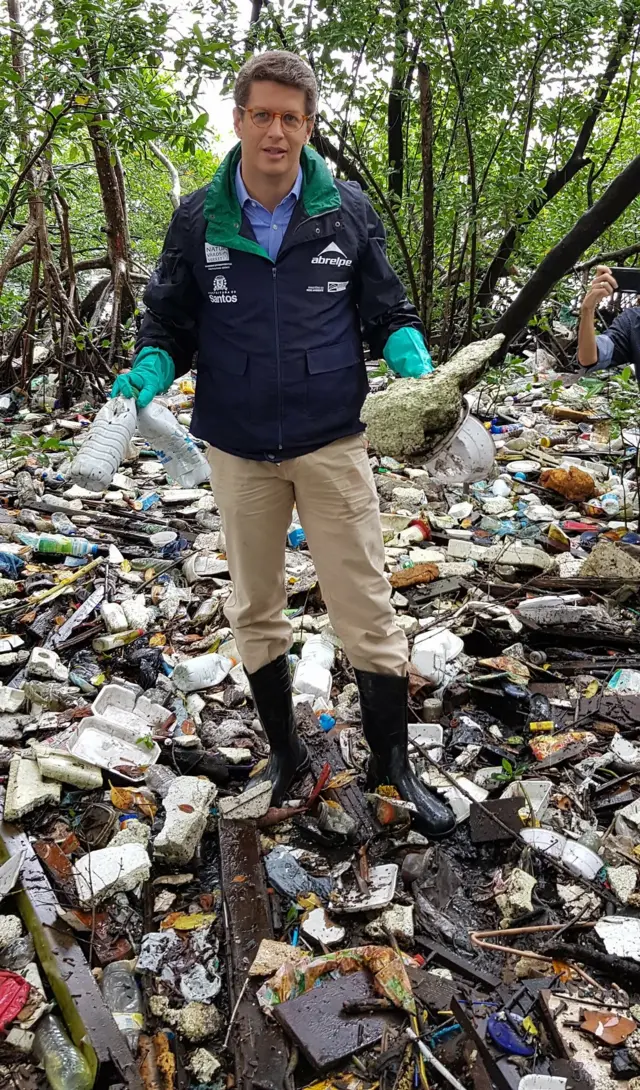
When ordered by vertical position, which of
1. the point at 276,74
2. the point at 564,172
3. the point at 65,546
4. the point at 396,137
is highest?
the point at 396,137

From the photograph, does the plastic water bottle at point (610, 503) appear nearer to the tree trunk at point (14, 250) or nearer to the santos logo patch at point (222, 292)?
the santos logo patch at point (222, 292)

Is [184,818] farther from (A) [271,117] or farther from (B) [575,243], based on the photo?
(B) [575,243]

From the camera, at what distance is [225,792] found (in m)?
2.78

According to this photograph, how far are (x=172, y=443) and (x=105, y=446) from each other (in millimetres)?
390

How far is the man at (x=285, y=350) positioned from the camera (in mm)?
2092

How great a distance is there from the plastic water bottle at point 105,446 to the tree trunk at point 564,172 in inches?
166

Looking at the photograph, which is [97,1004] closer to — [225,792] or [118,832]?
[118,832]

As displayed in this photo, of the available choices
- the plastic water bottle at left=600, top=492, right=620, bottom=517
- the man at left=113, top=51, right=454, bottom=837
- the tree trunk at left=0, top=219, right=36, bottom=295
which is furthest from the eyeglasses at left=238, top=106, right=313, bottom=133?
the plastic water bottle at left=600, top=492, right=620, bottom=517

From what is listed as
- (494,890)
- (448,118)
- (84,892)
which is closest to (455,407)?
(494,890)

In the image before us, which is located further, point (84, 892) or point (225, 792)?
point (225, 792)

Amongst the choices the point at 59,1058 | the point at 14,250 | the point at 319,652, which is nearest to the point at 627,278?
the point at 319,652

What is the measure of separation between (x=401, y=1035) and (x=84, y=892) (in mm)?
996

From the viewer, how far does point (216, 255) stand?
213 cm

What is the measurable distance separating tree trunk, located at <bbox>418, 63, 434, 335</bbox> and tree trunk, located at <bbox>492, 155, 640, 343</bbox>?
0.85m
